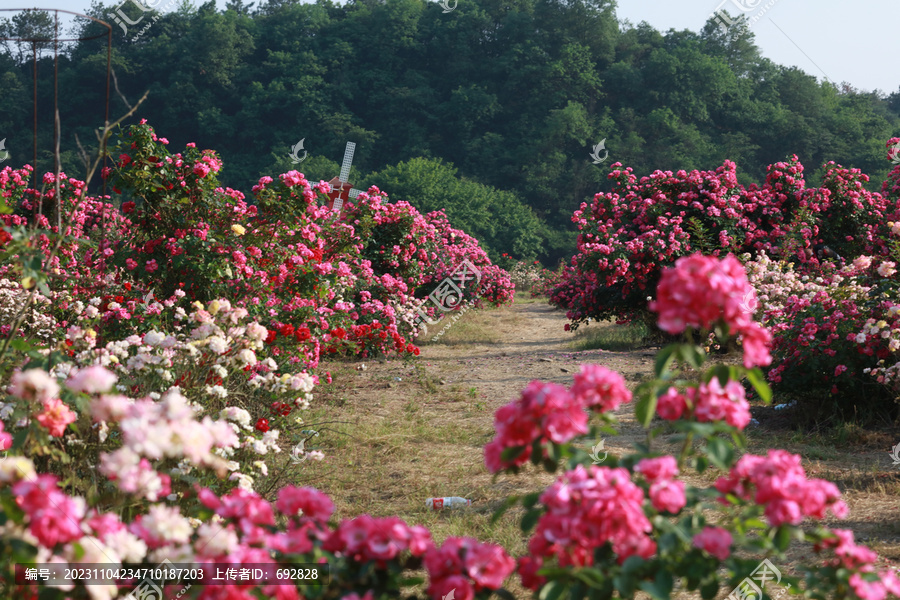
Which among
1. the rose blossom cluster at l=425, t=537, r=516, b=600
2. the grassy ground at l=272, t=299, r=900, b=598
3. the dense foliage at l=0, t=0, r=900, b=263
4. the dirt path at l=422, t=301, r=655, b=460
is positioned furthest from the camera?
the dense foliage at l=0, t=0, r=900, b=263

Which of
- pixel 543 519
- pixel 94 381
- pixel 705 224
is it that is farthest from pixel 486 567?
pixel 705 224

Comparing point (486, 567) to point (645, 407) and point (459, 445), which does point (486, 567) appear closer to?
point (645, 407)

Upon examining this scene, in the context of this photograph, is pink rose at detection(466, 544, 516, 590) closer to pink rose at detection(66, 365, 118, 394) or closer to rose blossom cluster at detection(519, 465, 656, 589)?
rose blossom cluster at detection(519, 465, 656, 589)

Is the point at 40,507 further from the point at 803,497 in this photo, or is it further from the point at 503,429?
the point at 803,497

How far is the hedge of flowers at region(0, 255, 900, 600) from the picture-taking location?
1.28 meters

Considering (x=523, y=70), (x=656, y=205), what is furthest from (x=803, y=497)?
(x=523, y=70)

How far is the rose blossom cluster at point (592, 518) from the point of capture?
1334 millimetres

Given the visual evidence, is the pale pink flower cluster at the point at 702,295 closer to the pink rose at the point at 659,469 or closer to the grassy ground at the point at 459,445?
the pink rose at the point at 659,469

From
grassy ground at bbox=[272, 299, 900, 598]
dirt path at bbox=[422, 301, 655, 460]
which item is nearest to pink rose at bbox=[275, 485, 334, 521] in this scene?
grassy ground at bbox=[272, 299, 900, 598]

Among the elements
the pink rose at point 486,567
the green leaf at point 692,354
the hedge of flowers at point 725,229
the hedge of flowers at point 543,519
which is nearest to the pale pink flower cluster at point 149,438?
the hedge of flowers at point 543,519

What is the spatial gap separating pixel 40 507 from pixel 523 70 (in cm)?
4040

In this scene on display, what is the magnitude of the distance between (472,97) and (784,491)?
38.5 m

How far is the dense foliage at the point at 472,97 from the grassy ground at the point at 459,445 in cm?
2422

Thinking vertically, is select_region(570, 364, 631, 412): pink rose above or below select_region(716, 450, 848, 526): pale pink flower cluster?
above
